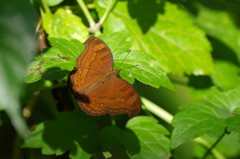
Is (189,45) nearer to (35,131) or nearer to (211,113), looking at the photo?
(211,113)

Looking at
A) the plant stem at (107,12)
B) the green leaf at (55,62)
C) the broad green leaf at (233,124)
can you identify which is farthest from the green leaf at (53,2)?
the broad green leaf at (233,124)

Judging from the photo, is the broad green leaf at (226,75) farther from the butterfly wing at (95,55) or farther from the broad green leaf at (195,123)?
the butterfly wing at (95,55)

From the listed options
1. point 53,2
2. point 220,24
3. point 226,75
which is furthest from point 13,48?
point 220,24

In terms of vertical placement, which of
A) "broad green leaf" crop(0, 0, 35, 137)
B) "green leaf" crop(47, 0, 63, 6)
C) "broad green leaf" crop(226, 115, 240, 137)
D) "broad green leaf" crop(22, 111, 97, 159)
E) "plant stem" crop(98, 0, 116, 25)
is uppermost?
"broad green leaf" crop(0, 0, 35, 137)

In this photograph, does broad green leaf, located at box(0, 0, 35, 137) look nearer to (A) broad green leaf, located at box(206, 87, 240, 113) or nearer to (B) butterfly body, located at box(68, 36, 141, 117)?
(B) butterfly body, located at box(68, 36, 141, 117)

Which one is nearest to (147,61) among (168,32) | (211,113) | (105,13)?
(211,113)

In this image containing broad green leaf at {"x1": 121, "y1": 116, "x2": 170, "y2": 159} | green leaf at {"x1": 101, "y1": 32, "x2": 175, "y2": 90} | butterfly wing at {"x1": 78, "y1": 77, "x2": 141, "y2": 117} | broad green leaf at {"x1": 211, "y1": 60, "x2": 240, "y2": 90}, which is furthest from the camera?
broad green leaf at {"x1": 211, "y1": 60, "x2": 240, "y2": 90}

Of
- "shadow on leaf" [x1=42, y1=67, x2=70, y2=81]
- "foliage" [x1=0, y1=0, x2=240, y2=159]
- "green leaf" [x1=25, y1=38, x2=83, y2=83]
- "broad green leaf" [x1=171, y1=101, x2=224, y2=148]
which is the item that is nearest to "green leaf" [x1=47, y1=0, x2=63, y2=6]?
"foliage" [x1=0, y1=0, x2=240, y2=159]
